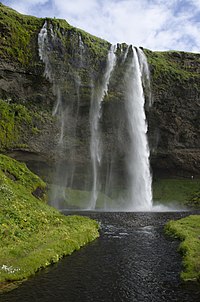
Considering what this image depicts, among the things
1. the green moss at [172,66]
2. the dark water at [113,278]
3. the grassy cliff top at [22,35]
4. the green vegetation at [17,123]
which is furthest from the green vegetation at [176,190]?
the dark water at [113,278]

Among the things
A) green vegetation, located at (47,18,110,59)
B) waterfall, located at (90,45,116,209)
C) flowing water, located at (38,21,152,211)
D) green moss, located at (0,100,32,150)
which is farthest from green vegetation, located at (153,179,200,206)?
green moss, located at (0,100,32,150)

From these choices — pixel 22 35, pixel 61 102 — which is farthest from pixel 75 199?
pixel 22 35

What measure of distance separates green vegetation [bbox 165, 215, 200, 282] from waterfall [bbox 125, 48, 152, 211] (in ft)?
124

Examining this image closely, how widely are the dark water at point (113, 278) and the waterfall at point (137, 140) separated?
Answer: 1963 inches

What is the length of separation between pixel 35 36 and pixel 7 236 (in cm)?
5834

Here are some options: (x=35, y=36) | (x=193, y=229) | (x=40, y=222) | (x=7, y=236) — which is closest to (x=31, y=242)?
(x=7, y=236)

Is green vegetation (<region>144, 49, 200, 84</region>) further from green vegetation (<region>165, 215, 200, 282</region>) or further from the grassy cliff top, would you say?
green vegetation (<region>165, 215, 200, 282</region>)

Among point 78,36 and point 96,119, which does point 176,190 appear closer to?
point 96,119

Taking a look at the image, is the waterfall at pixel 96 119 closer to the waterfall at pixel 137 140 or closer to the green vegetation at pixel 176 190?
the waterfall at pixel 137 140

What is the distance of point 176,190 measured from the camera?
94.6 metres

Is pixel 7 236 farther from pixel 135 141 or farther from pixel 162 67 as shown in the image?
pixel 162 67

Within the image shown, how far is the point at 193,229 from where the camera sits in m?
35.2

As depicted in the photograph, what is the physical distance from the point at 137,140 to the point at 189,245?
55.4 metres

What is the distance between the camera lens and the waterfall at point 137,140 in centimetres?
7869
